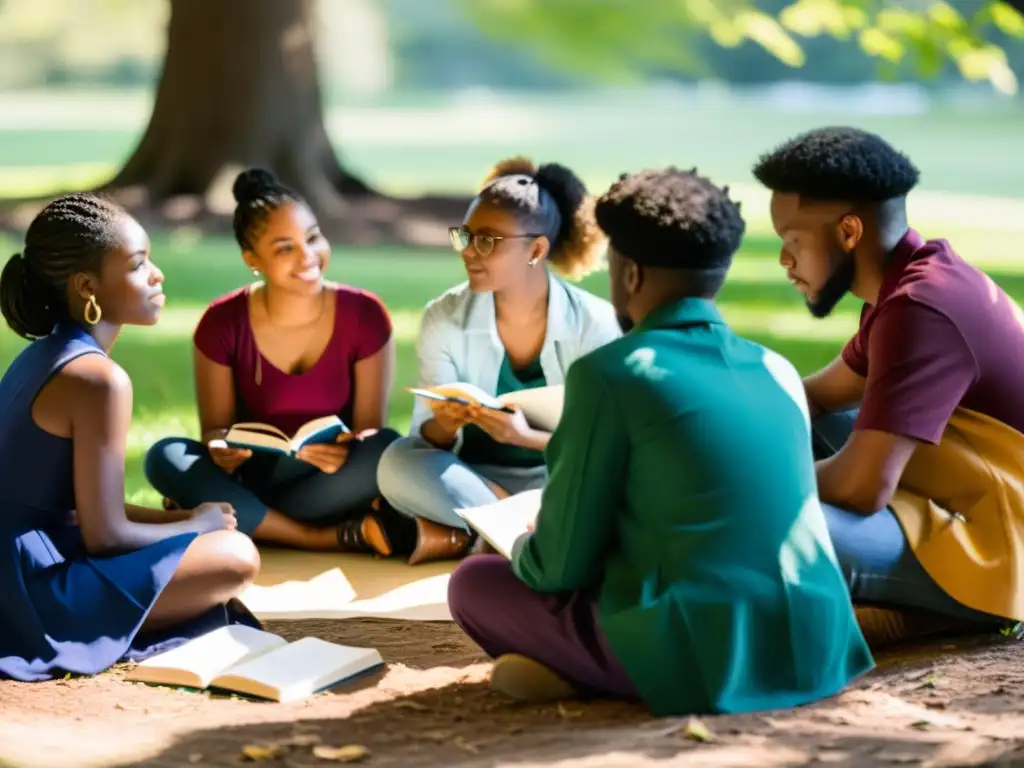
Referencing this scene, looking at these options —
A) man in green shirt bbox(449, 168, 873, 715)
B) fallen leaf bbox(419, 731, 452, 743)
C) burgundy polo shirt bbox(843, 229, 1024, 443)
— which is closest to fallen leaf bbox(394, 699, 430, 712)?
fallen leaf bbox(419, 731, 452, 743)

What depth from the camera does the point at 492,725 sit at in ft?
12.8

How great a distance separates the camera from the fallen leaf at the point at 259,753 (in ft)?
12.0

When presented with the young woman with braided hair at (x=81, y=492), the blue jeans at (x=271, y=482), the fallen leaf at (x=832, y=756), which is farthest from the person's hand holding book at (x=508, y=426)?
the fallen leaf at (x=832, y=756)

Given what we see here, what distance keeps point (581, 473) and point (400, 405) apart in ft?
17.5

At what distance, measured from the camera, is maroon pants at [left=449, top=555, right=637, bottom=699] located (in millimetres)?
3957

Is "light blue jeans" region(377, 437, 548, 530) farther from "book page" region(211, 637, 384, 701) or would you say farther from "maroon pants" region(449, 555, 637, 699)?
A: "maroon pants" region(449, 555, 637, 699)

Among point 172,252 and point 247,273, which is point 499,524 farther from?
point 172,252

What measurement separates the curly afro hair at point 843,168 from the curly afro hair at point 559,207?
132 centimetres

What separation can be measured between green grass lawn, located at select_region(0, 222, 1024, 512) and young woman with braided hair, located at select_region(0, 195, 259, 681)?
2.09 m

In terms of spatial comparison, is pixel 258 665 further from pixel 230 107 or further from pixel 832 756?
pixel 230 107

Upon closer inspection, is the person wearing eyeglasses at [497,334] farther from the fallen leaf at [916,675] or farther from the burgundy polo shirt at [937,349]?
the fallen leaf at [916,675]

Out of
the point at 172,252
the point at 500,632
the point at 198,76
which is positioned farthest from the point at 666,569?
the point at 198,76

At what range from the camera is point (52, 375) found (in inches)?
174

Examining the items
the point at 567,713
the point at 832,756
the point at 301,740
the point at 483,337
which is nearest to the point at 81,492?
the point at 301,740
